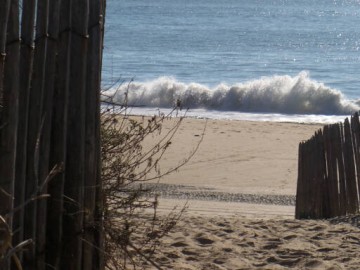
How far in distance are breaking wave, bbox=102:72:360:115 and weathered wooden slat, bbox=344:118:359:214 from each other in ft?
52.4

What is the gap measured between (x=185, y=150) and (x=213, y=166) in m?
1.14

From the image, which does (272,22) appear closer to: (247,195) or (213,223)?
(247,195)

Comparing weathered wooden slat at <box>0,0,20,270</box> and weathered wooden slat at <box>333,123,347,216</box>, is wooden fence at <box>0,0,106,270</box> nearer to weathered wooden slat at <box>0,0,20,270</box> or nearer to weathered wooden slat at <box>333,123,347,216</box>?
weathered wooden slat at <box>0,0,20,270</box>

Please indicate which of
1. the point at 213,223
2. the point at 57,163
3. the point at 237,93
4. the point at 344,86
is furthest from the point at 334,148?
the point at 344,86

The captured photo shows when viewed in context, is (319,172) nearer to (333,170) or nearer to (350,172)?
(333,170)

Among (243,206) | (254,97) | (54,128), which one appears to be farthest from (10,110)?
(254,97)

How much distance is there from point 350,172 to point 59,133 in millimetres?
4601

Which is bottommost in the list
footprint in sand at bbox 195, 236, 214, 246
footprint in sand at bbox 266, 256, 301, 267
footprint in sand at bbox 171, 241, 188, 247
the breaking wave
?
footprint in sand at bbox 266, 256, 301, 267

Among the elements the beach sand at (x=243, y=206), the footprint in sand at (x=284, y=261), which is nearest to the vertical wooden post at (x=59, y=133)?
the beach sand at (x=243, y=206)

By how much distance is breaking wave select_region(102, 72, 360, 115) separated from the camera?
25.2 meters

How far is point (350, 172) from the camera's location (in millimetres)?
8523

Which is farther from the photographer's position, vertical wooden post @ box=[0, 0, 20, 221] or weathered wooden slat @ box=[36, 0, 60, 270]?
weathered wooden slat @ box=[36, 0, 60, 270]

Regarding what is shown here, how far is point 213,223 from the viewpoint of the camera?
816cm

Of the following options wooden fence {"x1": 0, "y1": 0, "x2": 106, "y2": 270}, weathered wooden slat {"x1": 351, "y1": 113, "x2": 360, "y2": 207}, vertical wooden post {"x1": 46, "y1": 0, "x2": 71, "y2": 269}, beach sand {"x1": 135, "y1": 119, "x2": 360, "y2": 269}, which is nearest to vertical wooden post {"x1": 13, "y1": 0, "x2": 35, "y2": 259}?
wooden fence {"x1": 0, "y1": 0, "x2": 106, "y2": 270}
